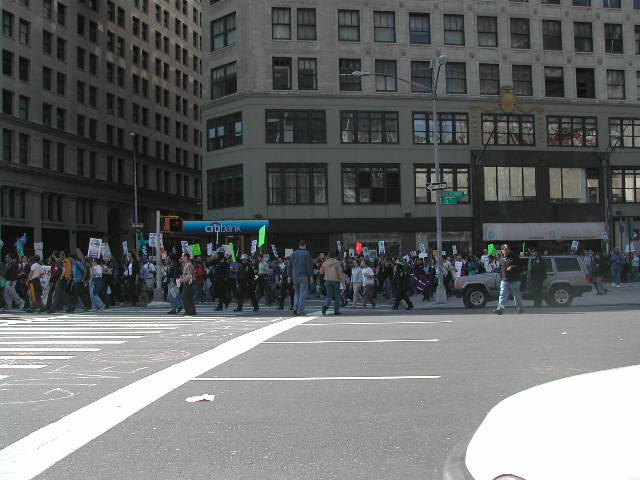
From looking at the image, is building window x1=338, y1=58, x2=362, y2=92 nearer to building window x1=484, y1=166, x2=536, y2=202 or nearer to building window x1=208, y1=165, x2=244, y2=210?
building window x1=208, y1=165, x2=244, y2=210

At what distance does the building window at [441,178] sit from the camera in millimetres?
41000

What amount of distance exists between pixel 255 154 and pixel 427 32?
45.5 feet

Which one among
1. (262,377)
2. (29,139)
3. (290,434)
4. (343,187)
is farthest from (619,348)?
(29,139)

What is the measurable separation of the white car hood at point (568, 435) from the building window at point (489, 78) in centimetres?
4207

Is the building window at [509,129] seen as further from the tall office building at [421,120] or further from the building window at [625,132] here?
the building window at [625,132]

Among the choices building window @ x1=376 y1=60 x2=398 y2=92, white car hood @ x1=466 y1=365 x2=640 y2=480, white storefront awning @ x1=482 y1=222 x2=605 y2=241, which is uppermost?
building window @ x1=376 y1=60 x2=398 y2=92

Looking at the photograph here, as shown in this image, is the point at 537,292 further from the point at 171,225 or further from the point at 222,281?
the point at 171,225

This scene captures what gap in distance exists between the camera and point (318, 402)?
256 inches

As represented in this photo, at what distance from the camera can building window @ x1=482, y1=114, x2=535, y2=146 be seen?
42.0m

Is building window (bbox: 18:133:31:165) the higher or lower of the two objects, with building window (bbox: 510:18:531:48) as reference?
lower

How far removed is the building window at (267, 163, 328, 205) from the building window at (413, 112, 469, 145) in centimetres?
652

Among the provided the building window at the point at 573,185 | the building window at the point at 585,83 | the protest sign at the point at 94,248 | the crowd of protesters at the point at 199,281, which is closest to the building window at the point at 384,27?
the building window at the point at 585,83

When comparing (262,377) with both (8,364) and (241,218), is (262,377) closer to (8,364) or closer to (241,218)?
(8,364)

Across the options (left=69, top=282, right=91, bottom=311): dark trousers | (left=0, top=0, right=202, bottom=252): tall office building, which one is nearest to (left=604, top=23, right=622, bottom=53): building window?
(left=69, top=282, right=91, bottom=311): dark trousers
